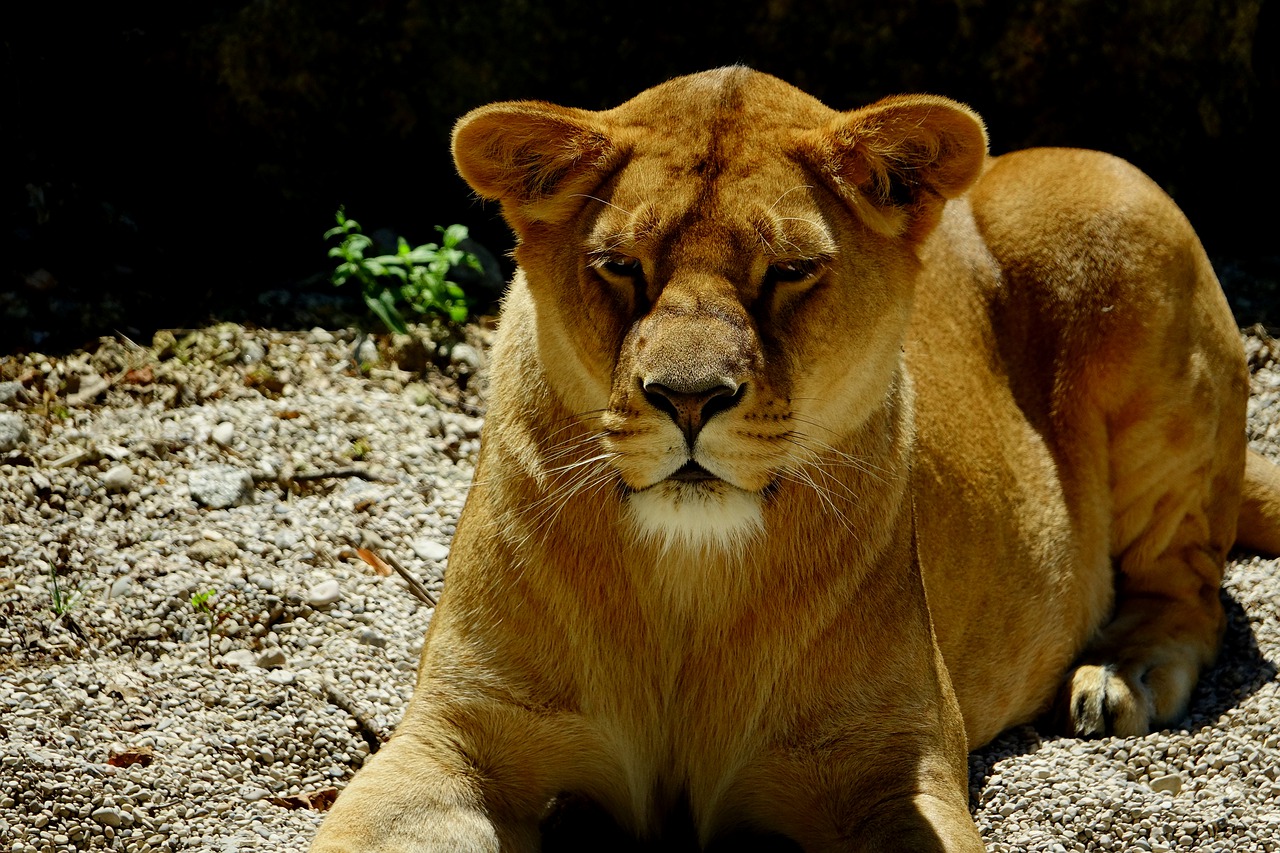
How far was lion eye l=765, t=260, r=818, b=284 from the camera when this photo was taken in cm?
318

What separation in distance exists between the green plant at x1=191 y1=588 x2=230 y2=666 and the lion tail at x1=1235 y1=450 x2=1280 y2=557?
131 inches

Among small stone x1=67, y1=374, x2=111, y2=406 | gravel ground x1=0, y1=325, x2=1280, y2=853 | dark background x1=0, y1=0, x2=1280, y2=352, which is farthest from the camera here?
dark background x1=0, y1=0, x2=1280, y2=352

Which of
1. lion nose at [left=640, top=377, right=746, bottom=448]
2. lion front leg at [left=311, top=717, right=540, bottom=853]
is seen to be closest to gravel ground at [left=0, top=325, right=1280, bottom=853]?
lion front leg at [left=311, top=717, right=540, bottom=853]

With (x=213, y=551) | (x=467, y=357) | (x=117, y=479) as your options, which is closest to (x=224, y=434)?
(x=117, y=479)

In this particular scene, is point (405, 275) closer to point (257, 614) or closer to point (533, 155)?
point (257, 614)

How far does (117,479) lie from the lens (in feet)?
16.0

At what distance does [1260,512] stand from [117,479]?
375 centimetres

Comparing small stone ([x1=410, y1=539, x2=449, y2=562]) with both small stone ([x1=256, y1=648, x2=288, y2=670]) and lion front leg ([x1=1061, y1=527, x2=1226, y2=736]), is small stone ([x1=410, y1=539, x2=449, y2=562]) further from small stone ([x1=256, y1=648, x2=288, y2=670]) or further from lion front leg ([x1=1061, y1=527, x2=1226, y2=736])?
lion front leg ([x1=1061, y1=527, x2=1226, y2=736])

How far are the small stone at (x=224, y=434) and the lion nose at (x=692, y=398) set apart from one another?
103 inches

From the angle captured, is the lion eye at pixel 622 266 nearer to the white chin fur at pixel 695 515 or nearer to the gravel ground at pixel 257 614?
the white chin fur at pixel 695 515

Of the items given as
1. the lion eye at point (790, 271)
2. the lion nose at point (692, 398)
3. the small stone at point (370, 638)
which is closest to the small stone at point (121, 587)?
the small stone at point (370, 638)

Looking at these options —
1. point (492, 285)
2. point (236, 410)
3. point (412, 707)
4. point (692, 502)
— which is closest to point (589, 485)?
point (692, 502)

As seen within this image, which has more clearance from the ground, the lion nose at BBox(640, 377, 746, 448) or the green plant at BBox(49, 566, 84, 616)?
the lion nose at BBox(640, 377, 746, 448)

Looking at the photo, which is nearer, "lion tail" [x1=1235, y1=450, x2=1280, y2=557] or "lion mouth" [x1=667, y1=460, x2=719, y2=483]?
"lion mouth" [x1=667, y1=460, x2=719, y2=483]
